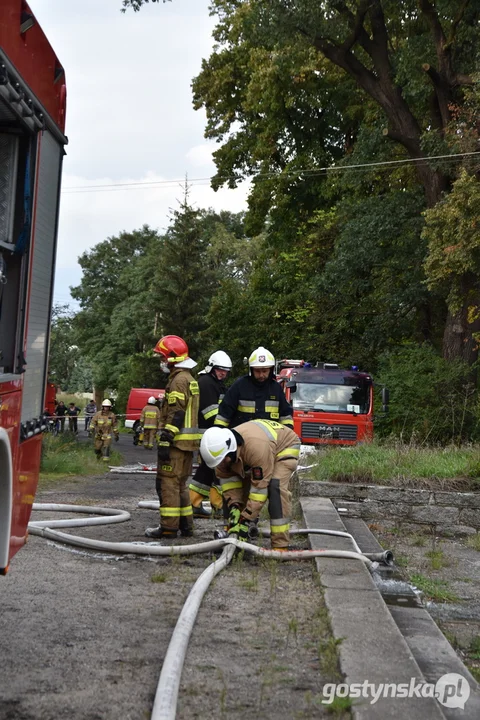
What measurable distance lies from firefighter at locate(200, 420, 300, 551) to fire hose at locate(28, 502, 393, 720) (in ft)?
1.05

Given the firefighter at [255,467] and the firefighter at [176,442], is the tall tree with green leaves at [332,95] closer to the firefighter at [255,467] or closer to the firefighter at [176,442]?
the firefighter at [176,442]

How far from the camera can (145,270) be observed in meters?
69.3

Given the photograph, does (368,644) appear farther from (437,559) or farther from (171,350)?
(171,350)

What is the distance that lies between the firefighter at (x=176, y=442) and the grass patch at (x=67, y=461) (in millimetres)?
6153

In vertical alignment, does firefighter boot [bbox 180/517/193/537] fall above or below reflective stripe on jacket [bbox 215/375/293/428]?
below

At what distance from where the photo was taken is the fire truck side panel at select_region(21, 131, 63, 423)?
489cm

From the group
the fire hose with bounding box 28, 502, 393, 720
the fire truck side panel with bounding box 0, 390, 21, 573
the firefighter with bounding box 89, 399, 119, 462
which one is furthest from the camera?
the firefighter with bounding box 89, 399, 119, 462

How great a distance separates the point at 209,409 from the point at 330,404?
10.3m

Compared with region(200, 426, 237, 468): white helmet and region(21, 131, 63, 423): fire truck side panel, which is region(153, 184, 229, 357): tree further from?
region(21, 131, 63, 423): fire truck side panel

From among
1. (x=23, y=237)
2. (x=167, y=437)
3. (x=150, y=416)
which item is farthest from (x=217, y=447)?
(x=150, y=416)

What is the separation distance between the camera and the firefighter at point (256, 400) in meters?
8.77

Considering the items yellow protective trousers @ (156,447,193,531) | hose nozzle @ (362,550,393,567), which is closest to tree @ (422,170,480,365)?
yellow protective trousers @ (156,447,193,531)

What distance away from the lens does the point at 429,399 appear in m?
20.8
